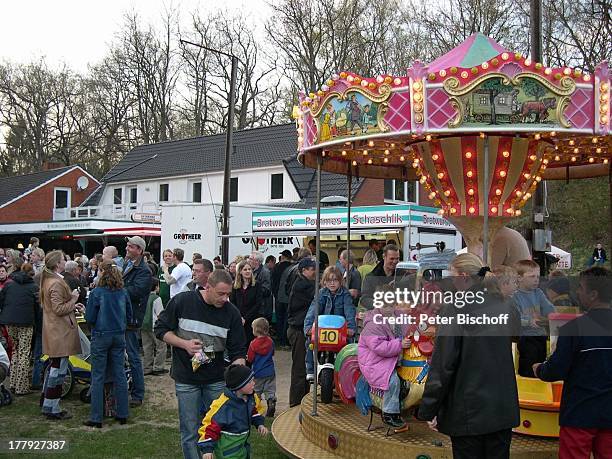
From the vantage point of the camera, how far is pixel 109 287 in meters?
7.21

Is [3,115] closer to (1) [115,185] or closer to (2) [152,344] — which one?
(1) [115,185]

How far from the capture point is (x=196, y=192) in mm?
→ 32094

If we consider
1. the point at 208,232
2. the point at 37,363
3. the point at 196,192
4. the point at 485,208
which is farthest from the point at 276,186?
the point at 485,208

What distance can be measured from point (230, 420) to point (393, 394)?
65.7 inches

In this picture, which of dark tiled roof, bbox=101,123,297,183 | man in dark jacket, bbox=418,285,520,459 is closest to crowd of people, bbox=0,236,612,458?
man in dark jacket, bbox=418,285,520,459

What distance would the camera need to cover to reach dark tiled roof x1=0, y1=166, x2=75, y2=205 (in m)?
38.2

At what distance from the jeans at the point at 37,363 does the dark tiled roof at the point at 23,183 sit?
3160 cm

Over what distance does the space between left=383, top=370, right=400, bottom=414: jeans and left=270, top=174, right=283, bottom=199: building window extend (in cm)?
2268

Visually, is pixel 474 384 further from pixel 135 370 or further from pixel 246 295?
pixel 135 370

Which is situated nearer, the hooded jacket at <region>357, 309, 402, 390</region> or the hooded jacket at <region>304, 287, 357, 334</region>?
the hooded jacket at <region>357, 309, 402, 390</region>

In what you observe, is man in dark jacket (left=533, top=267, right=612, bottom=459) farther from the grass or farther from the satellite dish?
the satellite dish

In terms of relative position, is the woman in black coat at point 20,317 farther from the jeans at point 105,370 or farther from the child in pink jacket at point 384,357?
the child in pink jacket at point 384,357

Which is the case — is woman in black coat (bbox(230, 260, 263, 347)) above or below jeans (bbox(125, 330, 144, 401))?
above

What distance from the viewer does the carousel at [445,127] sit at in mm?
5625
